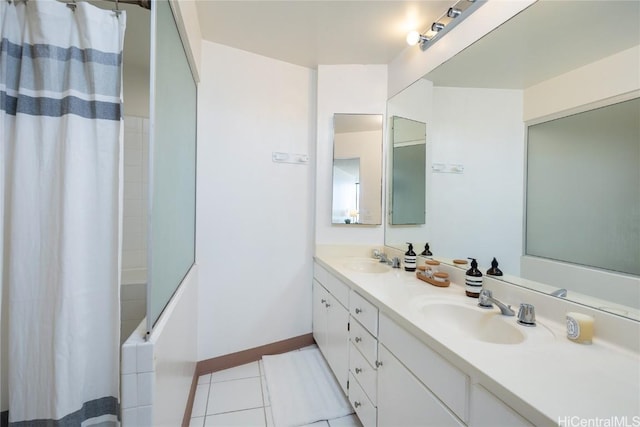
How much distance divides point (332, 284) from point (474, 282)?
915 mm

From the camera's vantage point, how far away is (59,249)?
2.94 feet

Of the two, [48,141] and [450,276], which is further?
[450,276]

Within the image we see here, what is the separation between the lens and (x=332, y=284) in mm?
1964

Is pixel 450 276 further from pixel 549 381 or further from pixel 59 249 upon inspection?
pixel 59 249

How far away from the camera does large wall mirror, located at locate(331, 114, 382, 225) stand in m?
2.35

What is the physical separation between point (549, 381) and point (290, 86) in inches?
95.1

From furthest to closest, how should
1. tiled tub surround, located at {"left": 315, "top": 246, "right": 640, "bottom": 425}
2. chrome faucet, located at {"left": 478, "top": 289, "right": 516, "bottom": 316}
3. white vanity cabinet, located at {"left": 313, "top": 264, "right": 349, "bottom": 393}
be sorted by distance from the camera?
A: white vanity cabinet, located at {"left": 313, "top": 264, "right": 349, "bottom": 393}, chrome faucet, located at {"left": 478, "top": 289, "right": 516, "bottom": 316}, tiled tub surround, located at {"left": 315, "top": 246, "right": 640, "bottom": 425}

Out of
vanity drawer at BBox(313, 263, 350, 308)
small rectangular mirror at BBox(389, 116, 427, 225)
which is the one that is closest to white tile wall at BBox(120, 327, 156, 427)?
vanity drawer at BBox(313, 263, 350, 308)

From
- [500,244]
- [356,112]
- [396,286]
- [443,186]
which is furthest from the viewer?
[356,112]

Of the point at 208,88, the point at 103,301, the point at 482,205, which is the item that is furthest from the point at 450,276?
the point at 208,88

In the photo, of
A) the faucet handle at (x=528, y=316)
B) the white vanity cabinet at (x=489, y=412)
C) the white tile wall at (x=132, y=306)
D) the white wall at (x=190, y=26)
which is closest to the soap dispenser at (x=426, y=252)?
the faucet handle at (x=528, y=316)

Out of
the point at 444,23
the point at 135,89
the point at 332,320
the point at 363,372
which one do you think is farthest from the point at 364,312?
the point at 135,89

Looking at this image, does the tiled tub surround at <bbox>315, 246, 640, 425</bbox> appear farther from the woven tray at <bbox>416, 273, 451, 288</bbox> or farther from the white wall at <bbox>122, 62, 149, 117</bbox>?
the white wall at <bbox>122, 62, 149, 117</bbox>

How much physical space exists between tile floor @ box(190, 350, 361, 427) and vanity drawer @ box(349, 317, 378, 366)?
0.53 m
